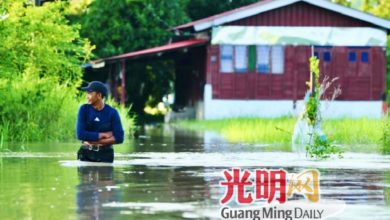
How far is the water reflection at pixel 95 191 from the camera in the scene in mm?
10664

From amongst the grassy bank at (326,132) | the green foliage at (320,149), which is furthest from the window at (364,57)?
the green foliage at (320,149)

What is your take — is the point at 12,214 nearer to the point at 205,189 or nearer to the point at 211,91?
the point at 205,189

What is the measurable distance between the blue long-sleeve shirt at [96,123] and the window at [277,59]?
30.4 m

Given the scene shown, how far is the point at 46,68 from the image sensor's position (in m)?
32.2

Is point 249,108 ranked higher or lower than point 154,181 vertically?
higher

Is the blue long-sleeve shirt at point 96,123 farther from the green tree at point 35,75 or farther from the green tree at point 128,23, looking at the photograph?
the green tree at point 128,23

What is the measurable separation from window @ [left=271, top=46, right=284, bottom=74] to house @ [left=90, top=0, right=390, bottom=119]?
39mm

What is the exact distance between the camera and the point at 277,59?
47.1 metres

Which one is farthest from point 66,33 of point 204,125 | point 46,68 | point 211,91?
point 211,91

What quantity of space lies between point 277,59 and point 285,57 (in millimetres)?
330

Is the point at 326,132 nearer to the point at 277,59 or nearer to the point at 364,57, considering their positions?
the point at 277,59

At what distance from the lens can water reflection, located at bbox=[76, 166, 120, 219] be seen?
10.7 metres

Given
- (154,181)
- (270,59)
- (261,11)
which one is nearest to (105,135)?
(154,181)

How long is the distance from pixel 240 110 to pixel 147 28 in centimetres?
918
